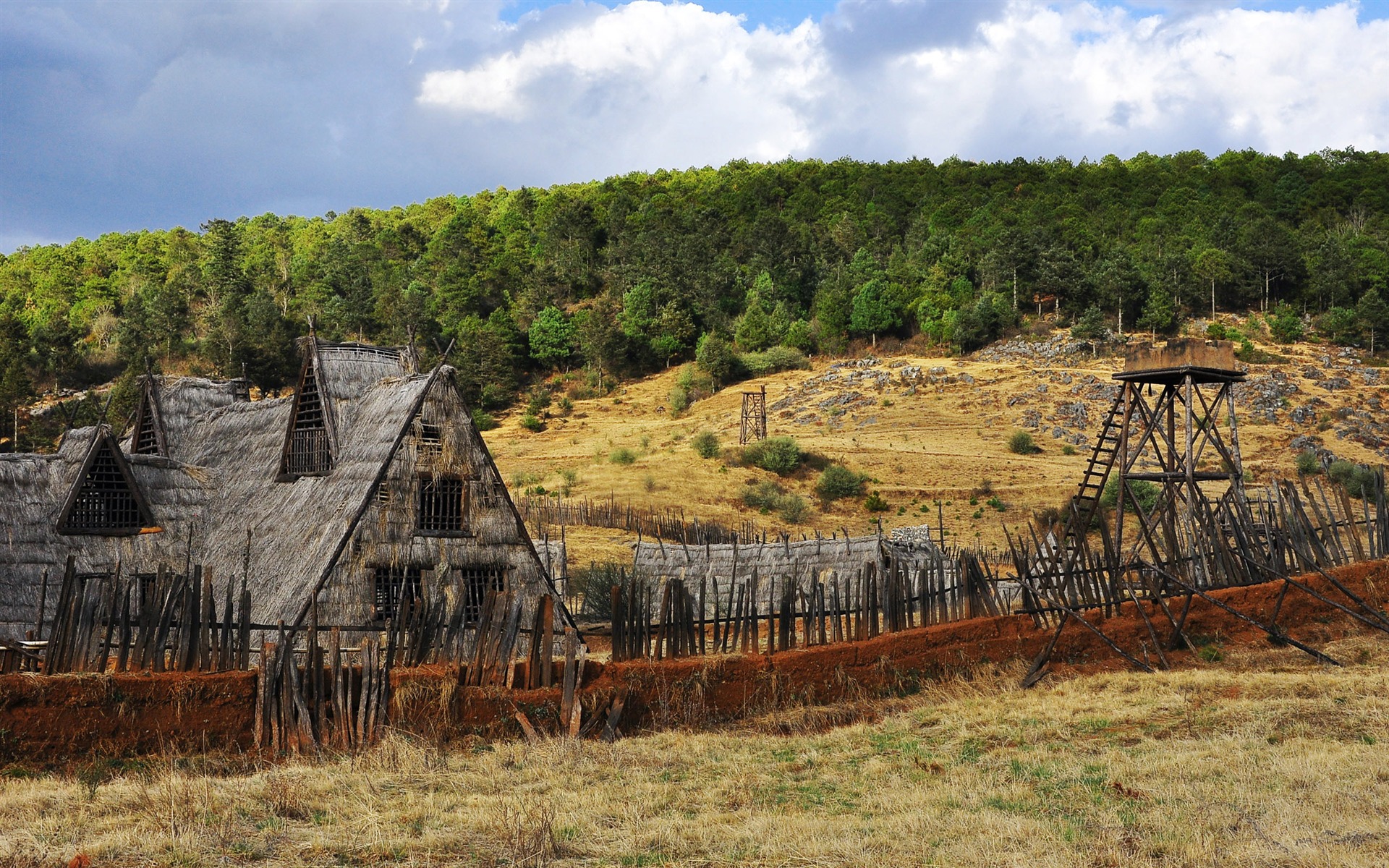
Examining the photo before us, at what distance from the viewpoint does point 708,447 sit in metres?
50.9

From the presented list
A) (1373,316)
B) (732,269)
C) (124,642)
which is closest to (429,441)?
(124,642)

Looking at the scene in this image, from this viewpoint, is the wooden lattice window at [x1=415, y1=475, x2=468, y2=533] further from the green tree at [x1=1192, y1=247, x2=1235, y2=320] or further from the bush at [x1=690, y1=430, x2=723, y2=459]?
the green tree at [x1=1192, y1=247, x2=1235, y2=320]

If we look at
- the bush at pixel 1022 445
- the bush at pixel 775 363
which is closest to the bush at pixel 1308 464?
the bush at pixel 1022 445

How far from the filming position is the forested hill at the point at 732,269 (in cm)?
6856

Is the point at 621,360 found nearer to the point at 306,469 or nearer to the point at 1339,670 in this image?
the point at 306,469

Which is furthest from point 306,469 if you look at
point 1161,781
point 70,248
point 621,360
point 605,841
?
point 70,248

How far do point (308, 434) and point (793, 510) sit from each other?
976 inches

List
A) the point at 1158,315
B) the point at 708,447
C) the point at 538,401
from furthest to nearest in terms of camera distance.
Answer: the point at 538,401
the point at 1158,315
the point at 708,447

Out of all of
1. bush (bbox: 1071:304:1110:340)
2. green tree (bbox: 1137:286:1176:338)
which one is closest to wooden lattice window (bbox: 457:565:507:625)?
bush (bbox: 1071:304:1110:340)

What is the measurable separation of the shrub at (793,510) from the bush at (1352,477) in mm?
17080

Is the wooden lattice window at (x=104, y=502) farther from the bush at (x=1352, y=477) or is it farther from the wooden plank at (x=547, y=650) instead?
the bush at (x=1352, y=477)

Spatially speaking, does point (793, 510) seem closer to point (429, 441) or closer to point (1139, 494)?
point (1139, 494)

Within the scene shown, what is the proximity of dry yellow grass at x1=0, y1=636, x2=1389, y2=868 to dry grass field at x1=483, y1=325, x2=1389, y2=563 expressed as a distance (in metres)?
21.7

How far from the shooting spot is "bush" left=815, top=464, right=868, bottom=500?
46531mm
